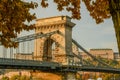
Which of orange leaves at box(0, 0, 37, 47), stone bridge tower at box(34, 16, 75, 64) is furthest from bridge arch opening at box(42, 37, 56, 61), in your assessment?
orange leaves at box(0, 0, 37, 47)

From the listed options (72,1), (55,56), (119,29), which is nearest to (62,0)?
(72,1)

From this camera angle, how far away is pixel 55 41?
76250 millimetres

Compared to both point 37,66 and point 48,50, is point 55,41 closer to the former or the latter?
point 48,50

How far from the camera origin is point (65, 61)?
2672 inches

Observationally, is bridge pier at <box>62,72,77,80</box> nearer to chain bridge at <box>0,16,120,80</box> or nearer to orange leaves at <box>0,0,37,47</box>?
chain bridge at <box>0,16,120,80</box>

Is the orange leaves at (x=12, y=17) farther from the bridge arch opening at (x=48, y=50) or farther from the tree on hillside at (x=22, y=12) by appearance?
the bridge arch opening at (x=48, y=50)

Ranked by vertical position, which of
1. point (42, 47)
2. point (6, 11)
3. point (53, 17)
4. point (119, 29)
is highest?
point (53, 17)

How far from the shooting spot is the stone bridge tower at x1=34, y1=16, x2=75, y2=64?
7269cm

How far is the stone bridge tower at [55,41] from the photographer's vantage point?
72688 mm

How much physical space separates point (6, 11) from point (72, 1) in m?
1.29

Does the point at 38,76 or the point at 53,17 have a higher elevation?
the point at 53,17

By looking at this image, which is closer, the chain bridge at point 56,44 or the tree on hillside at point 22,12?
the tree on hillside at point 22,12

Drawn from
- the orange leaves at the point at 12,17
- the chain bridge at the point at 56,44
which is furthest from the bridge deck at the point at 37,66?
the orange leaves at the point at 12,17

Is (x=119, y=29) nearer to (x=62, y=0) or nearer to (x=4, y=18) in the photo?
(x=62, y=0)
